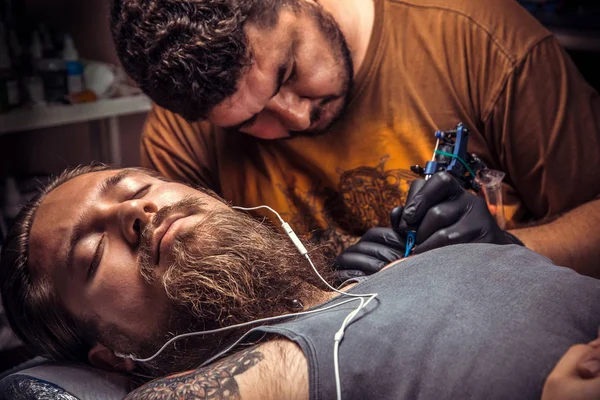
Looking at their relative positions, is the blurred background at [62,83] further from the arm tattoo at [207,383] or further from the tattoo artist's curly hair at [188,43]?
the arm tattoo at [207,383]

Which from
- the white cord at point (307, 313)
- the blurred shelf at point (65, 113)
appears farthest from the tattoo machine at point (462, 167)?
the blurred shelf at point (65, 113)

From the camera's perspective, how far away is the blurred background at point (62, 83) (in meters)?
2.53

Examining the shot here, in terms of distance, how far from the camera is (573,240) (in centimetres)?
167

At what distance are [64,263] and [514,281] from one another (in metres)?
0.89

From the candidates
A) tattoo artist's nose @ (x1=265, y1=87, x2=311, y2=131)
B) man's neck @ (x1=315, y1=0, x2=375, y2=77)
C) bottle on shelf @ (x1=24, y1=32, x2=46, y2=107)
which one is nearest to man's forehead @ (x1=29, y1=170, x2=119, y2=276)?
tattoo artist's nose @ (x1=265, y1=87, x2=311, y2=131)

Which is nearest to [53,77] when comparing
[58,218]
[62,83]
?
[62,83]

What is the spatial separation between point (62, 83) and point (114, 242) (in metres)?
1.49

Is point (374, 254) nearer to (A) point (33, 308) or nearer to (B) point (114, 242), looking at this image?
(B) point (114, 242)

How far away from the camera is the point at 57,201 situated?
1.47 meters

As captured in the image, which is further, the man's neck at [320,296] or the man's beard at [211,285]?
the man's neck at [320,296]

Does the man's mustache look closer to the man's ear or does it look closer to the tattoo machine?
the man's ear

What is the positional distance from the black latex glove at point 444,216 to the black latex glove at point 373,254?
0.04 m

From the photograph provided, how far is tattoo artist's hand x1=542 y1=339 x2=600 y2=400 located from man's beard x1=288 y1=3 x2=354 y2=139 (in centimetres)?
92

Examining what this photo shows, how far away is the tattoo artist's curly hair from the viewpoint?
141 cm
